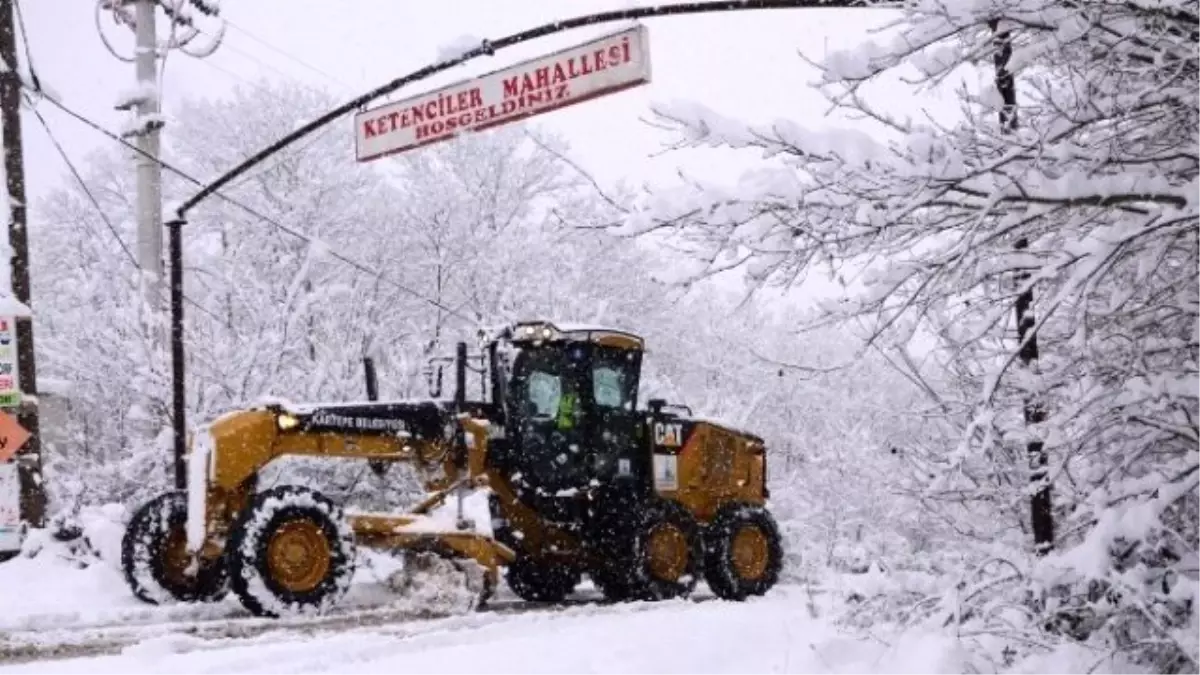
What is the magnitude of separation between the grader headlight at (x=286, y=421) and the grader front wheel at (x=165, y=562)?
115cm

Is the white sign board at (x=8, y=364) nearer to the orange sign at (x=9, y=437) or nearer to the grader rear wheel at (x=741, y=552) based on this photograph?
the orange sign at (x=9, y=437)

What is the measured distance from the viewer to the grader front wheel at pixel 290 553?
363 inches

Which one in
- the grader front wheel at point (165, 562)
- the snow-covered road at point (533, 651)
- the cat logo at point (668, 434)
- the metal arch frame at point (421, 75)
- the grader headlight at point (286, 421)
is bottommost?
the snow-covered road at point (533, 651)

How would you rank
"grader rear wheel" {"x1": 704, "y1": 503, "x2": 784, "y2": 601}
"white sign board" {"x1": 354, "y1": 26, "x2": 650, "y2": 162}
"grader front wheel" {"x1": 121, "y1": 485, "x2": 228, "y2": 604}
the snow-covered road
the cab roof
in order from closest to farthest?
the snow-covered road, "grader front wheel" {"x1": 121, "y1": 485, "x2": 228, "y2": 604}, "white sign board" {"x1": 354, "y1": 26, "x2": 650, "y2": 162}, the cab roof, "grader rear wheel" {"x1": 704, "y1": 503, "x2": 784, "y2": 601}

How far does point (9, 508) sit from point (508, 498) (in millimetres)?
5223

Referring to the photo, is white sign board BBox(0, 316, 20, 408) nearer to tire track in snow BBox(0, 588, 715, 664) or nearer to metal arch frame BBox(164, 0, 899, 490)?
metal arch frame BBox(164, 0, 899, 490)

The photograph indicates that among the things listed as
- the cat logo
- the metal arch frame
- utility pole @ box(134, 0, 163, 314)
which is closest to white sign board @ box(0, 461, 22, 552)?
the metal arch frame

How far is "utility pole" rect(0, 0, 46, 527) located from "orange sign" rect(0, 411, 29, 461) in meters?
0.58

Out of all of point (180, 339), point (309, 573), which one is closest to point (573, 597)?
point (309, 573)

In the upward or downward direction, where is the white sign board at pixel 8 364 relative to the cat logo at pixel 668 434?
upward

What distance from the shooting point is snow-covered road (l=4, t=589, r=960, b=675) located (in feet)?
21.7

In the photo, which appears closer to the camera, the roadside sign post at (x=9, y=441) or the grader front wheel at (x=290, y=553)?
the grader front wheel at (x=290, y=553)

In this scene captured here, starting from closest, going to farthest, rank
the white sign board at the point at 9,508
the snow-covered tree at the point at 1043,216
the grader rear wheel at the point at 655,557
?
the snow-covered tree at the point at 1043,216, the grader rear wheel at the point at 655,557, the white sign board at the point at 9,508

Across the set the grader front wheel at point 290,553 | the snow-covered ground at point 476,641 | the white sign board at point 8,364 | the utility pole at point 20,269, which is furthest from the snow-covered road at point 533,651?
the utility pole at point 20,269
